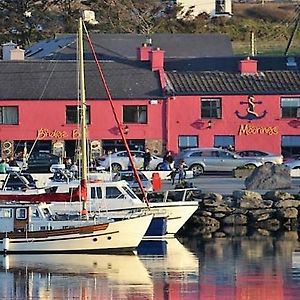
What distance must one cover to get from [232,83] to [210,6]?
38.6 m

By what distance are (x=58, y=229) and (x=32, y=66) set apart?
3165 centimetres

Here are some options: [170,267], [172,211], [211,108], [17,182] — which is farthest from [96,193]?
[211,108]

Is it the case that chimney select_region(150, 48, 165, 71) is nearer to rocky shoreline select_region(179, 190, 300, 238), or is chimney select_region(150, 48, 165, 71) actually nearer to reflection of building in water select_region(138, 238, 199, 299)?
rocky shoreline select_region(179, 190, 300, 238)

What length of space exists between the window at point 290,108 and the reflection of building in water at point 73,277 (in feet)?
98.0


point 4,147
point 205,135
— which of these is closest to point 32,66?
point 4,147

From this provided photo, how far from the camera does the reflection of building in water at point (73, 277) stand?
115 feet

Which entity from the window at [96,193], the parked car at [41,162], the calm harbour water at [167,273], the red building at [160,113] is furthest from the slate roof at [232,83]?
the window at [96,193]

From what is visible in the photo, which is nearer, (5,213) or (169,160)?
(5,213)

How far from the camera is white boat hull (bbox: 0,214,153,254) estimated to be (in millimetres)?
41906

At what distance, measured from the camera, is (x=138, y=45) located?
84.9 metres

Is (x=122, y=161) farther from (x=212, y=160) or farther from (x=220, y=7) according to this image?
(x=220, y=7)

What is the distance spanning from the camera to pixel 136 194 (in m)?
47.5

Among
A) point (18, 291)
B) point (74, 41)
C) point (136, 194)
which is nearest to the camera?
point (18, 291)

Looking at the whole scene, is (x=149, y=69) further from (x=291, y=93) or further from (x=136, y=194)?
(x=136, y=194)
